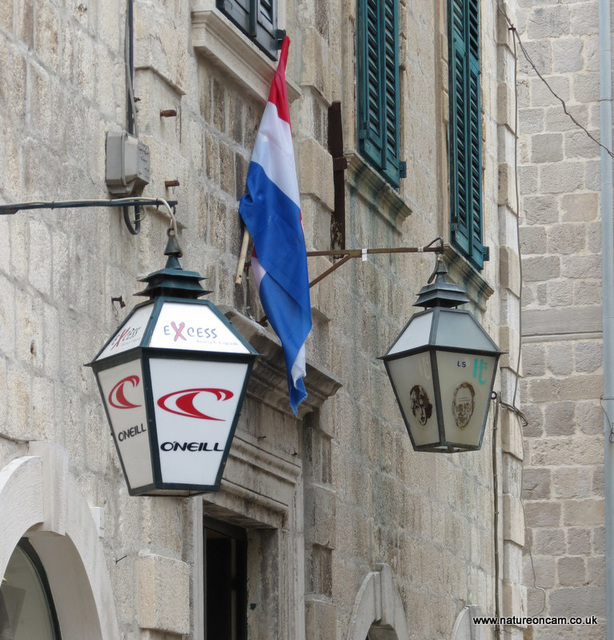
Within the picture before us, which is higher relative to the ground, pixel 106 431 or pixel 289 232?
pixel 289 232

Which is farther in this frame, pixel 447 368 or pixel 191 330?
pixel 447 368

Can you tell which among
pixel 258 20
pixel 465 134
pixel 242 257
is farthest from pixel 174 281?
pixel 465 134

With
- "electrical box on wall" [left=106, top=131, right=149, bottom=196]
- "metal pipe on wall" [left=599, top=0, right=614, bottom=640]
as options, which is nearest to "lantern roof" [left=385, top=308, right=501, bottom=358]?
"electrical box on wall" [left=106, top=131, right=149, bottom=196]

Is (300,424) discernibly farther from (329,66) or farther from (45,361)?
(45,361)

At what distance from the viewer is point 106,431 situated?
5.68 m

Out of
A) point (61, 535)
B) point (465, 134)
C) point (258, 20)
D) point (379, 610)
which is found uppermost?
point (465, 134)

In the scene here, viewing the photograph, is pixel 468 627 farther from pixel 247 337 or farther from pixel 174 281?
pixel 174 281

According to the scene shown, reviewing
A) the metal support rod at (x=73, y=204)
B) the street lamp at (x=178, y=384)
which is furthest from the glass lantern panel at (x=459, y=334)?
the street lamp at (x=178, y=384)

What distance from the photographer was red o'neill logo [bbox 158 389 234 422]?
457cm

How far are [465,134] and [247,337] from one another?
4.59 m

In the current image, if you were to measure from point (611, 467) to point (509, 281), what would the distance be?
162 inches

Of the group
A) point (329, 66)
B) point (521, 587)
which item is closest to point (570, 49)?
point (521, 587)

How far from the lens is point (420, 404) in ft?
23.2

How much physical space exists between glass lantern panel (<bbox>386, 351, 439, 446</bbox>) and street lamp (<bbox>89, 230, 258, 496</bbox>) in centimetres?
241
